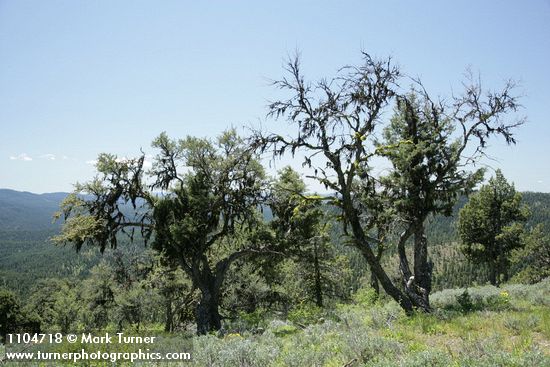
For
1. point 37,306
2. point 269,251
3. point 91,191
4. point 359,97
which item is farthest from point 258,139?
point 37,306

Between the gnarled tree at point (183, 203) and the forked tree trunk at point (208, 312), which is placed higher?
the gnarled tree at point (183, 203)

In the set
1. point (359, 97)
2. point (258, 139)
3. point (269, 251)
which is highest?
point (359, 97)

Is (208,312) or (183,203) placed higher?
(183,203)

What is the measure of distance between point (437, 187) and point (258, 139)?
821 cm

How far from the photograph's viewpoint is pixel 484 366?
17.7ft

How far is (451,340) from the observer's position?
848 cm

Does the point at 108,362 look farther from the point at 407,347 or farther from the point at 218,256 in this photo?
the point at 218,256

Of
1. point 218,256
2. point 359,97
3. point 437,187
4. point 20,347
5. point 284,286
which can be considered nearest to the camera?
point 20,347

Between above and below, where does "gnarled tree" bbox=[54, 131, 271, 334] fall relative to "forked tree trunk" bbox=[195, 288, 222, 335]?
above

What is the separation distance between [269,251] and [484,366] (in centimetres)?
1372

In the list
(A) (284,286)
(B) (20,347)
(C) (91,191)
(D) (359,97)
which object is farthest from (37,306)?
(D) (359,97)

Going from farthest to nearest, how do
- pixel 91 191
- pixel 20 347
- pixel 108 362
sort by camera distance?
pixel 91 191 → pixel 20 347 → pixel 108 362

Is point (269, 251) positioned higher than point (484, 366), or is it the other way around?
point (269, 251)

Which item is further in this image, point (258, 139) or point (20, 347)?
point (258, 139)
